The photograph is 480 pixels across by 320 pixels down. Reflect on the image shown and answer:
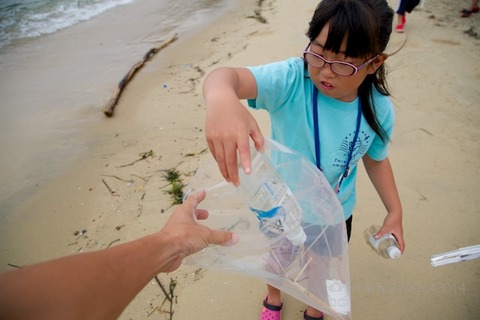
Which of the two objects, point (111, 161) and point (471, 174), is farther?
point (111, 161)

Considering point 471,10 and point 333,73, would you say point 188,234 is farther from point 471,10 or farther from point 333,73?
point 471,10

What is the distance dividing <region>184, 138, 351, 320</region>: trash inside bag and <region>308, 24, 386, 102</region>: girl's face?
266 millimetres

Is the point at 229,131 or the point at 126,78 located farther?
the point at 126,78

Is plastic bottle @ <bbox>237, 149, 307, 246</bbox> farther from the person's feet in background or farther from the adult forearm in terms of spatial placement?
the person's feet in background

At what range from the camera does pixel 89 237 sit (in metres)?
2.26

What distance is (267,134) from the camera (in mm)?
3148

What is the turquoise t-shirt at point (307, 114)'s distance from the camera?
1201 mm

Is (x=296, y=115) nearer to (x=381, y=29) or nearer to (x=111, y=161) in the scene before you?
(x=381, y=29)

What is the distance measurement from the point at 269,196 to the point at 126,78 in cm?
372

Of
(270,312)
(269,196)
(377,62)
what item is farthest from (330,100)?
(270,312)

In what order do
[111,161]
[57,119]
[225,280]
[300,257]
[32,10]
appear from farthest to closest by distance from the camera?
[32,10], [57,119], [111,161], [225,280], [300,257]

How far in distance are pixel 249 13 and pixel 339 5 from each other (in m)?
6.18

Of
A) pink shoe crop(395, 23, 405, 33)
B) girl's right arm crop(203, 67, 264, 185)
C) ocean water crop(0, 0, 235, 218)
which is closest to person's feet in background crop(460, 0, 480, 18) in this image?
pink shoe crop(395, 23, 405, 33)

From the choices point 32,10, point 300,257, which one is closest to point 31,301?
point 300,257
